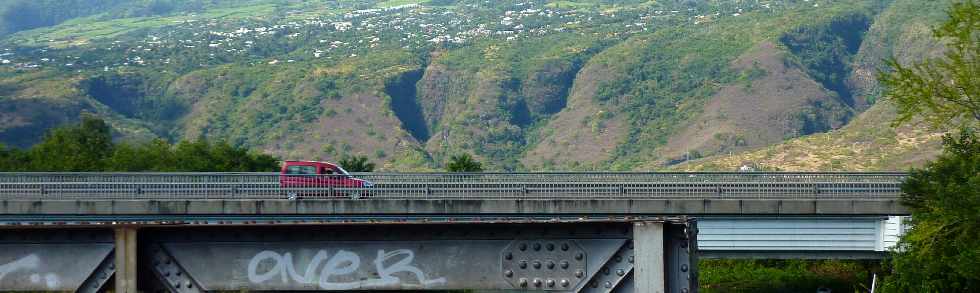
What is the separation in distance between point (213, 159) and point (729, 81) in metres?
116

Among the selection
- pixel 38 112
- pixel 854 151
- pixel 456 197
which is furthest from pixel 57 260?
pixel 38 112

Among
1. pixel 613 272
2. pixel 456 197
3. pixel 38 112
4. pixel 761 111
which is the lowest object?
pixel 761 111

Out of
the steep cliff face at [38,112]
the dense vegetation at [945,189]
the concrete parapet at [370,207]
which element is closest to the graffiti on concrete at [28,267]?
the dense vegetation at [945,189]

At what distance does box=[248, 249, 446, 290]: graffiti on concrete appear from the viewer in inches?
718

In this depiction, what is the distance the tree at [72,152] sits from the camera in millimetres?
78938

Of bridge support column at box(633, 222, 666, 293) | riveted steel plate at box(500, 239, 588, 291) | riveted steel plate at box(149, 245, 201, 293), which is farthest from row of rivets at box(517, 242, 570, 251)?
riveted steel plate at box(149, 245, 201, 293)

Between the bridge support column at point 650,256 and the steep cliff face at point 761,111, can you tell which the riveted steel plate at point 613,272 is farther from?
the steep cliff face at point 761,111

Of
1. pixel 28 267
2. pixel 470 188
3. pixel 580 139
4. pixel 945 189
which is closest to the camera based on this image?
pixel 28 267

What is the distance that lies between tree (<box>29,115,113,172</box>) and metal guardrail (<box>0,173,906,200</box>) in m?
31.4

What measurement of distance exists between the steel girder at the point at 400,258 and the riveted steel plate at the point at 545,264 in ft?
0.04

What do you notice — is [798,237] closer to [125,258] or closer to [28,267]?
[125,258]

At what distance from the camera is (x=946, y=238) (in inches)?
1401

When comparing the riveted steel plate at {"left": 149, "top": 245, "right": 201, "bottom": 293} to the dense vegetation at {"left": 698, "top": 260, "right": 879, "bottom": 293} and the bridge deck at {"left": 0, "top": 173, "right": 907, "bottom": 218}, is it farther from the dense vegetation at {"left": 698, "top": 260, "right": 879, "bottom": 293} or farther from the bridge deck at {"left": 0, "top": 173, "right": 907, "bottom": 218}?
the dense vegetation at {"left": 698, "top": 260, "right": 879, "bottom": 293}

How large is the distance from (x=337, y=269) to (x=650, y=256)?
4.20 metres
